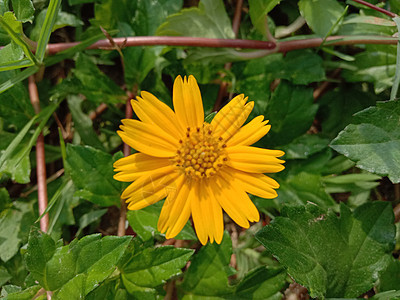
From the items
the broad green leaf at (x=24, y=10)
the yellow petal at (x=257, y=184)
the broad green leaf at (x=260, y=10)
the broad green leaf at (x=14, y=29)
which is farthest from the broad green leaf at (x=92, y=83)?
the yellow petal at (x=257, y=184)

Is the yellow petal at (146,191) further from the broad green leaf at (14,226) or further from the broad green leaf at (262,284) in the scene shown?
the broad green leaf at (14,226)

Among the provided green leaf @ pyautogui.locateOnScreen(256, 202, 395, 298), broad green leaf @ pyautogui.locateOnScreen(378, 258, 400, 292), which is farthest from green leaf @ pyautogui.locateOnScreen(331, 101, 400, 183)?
broad green leaf @ pyautogui.locateOnScreen(378, 258, 400, 292)

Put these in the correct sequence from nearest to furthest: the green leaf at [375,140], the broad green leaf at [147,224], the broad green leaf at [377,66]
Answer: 1. the green leaf at [375,140]
2. the broad green leaf at [147,224]
3. the broad green leaf at [377,66]

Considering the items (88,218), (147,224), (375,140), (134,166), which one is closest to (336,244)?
(375,140)

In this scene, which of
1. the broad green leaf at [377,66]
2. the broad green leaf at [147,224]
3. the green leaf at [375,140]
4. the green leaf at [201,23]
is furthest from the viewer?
the broad green leaf at [377,66]

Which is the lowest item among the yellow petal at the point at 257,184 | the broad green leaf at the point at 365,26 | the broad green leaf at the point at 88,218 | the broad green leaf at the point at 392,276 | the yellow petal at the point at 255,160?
the broad green leaf at the point at 392,276

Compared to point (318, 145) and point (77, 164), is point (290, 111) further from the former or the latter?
point (77, 164)

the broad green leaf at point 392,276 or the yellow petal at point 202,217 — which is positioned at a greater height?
the yellow petal at point 202,217
